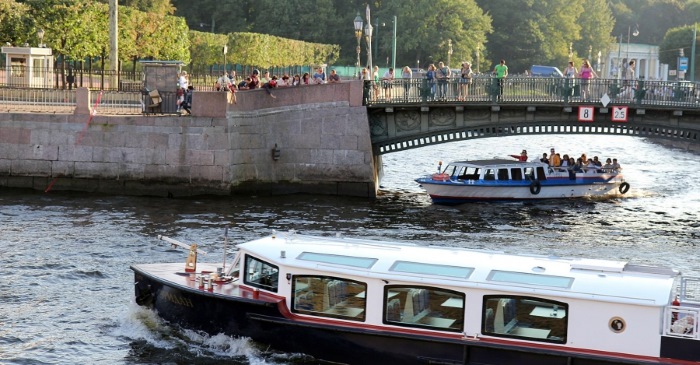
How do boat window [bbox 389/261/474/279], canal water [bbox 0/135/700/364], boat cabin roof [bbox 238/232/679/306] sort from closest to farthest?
boat cabin roof [bbox 238/232/679/306] → boat window [bbox 389/261/474/279] → canal water [bbox 0/135/700/364]

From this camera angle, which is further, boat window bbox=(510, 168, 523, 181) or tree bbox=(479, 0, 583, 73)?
tree bbox=(479, 0, 583, 73)

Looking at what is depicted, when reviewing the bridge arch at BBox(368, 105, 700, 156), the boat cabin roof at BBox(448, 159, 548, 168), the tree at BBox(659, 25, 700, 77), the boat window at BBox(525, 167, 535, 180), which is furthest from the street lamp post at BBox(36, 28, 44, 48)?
the tree at BBox(659, 25, 700, 77)

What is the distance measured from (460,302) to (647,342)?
9.75ft

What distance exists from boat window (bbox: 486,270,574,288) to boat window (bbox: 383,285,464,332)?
0.73 m

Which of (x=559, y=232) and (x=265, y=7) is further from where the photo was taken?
(x=265, y=7)

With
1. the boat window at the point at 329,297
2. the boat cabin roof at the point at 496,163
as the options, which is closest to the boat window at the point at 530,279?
the boat window at the point at 329,297

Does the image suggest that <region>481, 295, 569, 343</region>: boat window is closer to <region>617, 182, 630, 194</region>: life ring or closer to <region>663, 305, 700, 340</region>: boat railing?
<region>663, 305, 700, 340</region>: boat railing

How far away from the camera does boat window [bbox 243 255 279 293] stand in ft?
70.7

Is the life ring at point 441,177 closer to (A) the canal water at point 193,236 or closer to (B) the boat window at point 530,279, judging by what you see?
(A) the canal water at point 193,236

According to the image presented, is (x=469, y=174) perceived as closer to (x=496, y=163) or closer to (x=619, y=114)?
(x=496, y=163)

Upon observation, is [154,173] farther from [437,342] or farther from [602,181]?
[437,342]

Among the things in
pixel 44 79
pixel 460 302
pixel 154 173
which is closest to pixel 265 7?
pixel 44 79

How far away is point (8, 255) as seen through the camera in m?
30.8

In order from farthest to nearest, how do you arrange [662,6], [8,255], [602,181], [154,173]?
[662,6] < [602,181] < [154,173] < [8,255]
